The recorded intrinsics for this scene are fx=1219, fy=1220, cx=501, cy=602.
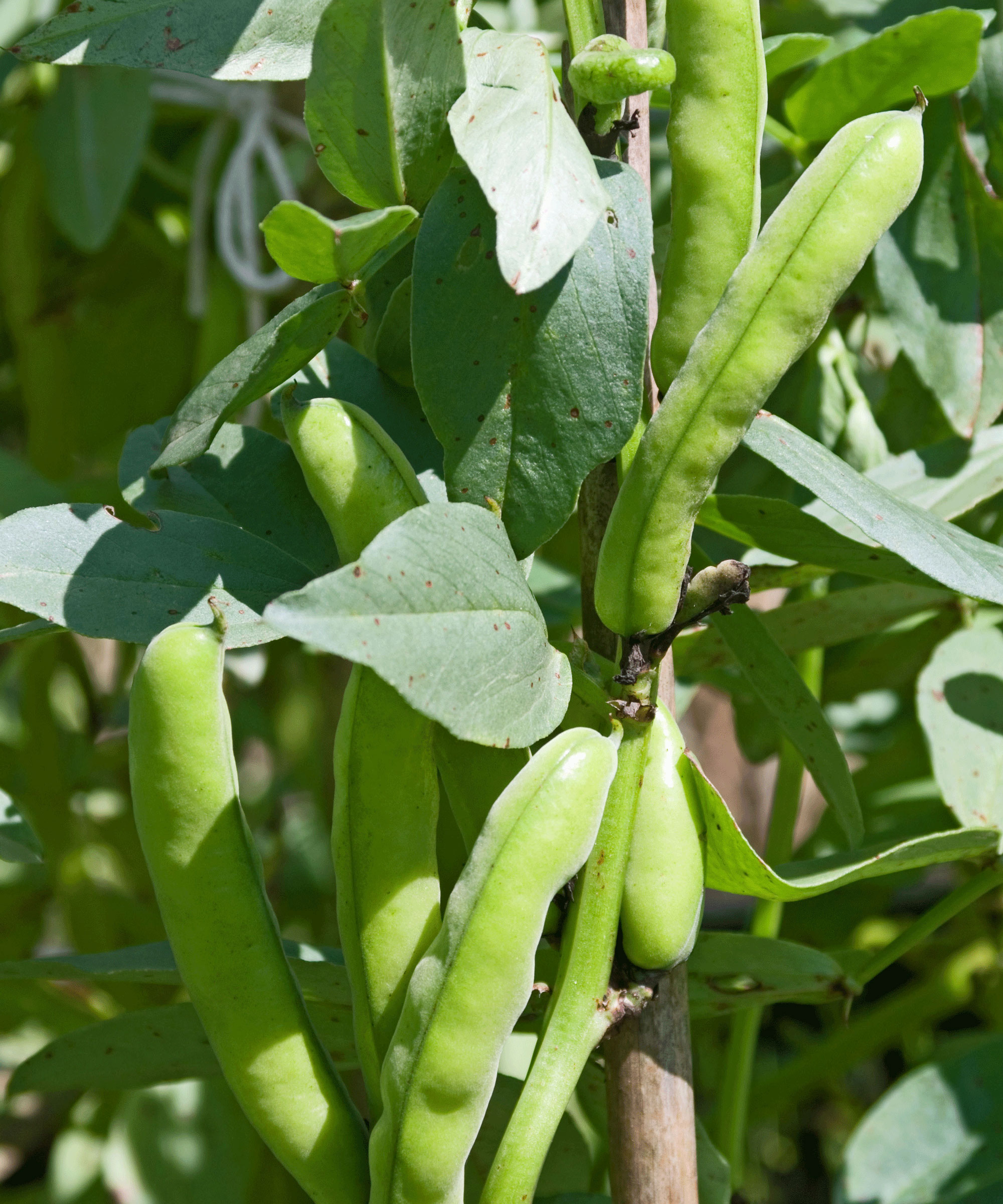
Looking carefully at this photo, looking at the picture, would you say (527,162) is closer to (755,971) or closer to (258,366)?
(258,366)

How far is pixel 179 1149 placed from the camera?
2.21 feet

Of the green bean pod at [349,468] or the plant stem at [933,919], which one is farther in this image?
the plant stem at [933,919]

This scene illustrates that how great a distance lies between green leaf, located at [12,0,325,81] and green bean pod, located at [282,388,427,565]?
12cm

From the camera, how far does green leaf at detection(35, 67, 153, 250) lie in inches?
29.1

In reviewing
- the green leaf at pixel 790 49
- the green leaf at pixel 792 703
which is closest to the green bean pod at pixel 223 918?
the green leaf at pixel 792 703

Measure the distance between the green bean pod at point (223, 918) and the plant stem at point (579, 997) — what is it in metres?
0.05

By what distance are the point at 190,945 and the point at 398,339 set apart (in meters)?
0.22

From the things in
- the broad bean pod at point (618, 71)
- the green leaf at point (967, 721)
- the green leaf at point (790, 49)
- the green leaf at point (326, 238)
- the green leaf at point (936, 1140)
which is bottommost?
the green leaf at point (936, 1140)

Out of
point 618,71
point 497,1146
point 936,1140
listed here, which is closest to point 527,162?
point 618,71

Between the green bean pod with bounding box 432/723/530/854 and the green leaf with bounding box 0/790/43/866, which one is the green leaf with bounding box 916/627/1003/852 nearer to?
the green bean pod with bounding box 432/723/530/854

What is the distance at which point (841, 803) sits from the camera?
445 millimetres

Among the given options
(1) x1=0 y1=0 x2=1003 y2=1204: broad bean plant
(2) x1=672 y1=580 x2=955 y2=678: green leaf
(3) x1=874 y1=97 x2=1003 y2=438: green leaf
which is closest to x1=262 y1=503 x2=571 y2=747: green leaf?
(1) x1=0 y1=0 x2=1003 y2=1204: broad bean plant

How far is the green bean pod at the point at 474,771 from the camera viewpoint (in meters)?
0.34

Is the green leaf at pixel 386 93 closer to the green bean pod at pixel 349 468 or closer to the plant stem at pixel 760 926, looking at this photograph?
the green bean pod at pixel 349 468
